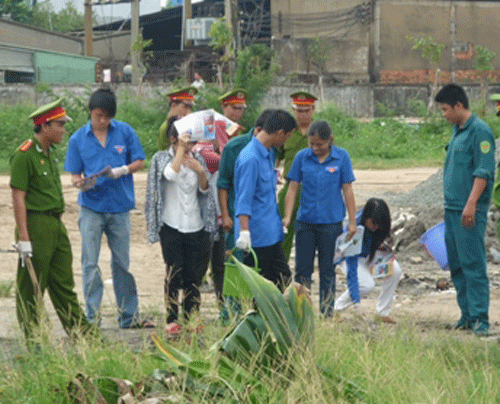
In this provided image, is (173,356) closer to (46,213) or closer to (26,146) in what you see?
(46,213)

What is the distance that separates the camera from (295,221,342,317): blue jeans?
848 cm

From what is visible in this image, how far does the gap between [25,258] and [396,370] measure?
2.97m

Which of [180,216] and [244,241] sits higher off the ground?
[180,216]

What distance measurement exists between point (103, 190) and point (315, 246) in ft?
6.07

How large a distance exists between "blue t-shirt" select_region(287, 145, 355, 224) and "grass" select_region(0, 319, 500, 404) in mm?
2054

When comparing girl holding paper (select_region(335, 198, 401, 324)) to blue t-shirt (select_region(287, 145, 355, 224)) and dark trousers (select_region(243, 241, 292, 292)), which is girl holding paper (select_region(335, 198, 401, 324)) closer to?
blue t-shirt (select_region(287, 145, 355, 224))

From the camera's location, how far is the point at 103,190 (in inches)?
317

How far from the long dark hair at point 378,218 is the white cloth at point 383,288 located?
0.40ft

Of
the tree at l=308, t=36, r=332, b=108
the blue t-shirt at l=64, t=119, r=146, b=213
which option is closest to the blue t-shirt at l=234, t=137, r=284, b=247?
the blue t-shirt at l=64, t=119, r=146, b=213

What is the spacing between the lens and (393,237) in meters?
13.8

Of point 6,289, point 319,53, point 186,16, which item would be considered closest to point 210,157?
point 6,289

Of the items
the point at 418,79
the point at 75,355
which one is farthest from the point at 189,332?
the point at 418,79

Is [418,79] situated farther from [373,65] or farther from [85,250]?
[85,250]

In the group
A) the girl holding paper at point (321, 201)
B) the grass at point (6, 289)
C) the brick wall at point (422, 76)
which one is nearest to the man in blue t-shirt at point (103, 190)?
the girl holding paper at point (321, 201)
